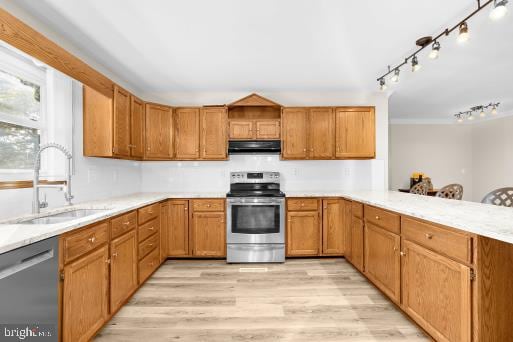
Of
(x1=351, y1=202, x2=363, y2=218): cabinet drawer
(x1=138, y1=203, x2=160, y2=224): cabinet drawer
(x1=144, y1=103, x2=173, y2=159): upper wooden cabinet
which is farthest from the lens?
(x1=144, y1=103, x2=173, y2=159): upper wooden cabinet

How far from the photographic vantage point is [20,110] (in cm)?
218

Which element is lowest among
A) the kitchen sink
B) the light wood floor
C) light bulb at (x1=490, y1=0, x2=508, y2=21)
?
the light wood floor

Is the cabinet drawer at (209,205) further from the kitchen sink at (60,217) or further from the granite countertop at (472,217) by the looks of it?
the granite countertop at (472,217)

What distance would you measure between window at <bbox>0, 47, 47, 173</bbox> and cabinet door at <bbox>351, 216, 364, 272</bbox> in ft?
11.1

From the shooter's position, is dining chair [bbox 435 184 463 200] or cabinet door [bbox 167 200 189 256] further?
cabinet door [bbox 167 200 189 256]

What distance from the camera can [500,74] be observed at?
3.58m

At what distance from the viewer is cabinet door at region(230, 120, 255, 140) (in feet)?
12.7

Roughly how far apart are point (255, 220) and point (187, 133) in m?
1.67

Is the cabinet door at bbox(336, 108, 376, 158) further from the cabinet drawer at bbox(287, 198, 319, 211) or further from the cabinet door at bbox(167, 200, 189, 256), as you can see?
the cabinet door at bbox(167, 200, 189, 256)

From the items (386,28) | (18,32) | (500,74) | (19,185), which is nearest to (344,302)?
(386,28)

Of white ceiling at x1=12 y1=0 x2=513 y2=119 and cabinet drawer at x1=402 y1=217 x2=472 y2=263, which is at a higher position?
white ceiling at x1=12 y1=0 x2=513 y2=119

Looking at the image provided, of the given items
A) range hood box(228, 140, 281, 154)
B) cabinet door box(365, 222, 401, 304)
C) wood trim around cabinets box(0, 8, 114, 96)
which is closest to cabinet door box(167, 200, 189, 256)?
range hood box(228, 140, 281, 154)

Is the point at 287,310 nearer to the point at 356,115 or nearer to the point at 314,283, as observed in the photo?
the point at 314,283

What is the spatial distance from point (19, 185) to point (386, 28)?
3.36 metres
